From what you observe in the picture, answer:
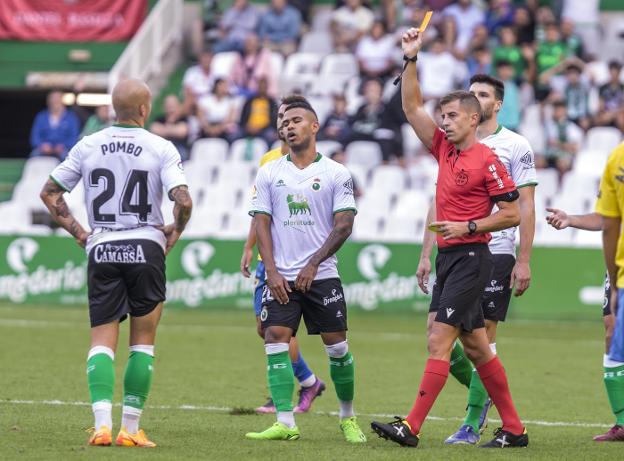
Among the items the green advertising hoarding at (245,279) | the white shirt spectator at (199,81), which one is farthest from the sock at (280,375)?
the white shirt spectator at (199,81)

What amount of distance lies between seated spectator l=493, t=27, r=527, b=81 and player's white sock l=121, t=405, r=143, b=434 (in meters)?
16.4

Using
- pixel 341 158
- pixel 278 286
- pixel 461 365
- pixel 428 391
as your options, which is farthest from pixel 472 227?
pixel 341 158

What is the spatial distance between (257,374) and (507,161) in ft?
15.0

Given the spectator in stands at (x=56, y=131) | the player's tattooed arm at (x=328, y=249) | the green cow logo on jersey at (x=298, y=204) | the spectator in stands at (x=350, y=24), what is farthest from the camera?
the spectator in stands at (x=350, y=24)

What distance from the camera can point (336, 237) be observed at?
8.67 m

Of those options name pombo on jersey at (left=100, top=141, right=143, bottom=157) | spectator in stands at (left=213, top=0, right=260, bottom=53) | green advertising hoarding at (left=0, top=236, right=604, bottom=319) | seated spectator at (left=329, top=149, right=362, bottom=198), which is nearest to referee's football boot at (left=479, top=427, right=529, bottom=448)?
name pombo on jersey at (left=100, top=141, right=143, bottom=157)

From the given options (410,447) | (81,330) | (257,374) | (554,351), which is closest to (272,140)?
(81,330)

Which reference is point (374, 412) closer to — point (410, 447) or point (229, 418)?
point (229, 418)

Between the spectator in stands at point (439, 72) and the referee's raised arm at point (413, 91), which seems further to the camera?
the spectator in stands at point (439, 72)

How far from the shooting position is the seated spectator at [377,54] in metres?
23.9

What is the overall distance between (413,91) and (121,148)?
1907 millimetres

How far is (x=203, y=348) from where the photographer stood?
15125 mm

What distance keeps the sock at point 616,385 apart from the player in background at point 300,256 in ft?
5.92

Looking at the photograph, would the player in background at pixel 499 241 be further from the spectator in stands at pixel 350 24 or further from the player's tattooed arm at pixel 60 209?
the spectator in stands at pixel 350 24
